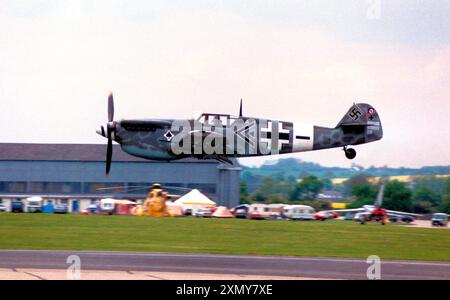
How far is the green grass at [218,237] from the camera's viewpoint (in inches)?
1110

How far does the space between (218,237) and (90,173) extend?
12.8 metres

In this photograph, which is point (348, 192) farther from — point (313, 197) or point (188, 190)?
point (188, 190)

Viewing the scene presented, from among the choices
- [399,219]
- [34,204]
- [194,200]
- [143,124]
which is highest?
[143,124]

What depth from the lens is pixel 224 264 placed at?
23.1m

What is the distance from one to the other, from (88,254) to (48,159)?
19.0 m

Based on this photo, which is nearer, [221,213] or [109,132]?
[109,132]

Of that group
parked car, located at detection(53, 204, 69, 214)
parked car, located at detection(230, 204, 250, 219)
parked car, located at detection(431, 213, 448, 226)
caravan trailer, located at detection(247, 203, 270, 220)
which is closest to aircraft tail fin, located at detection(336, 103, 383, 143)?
parked car, located at detection(230, 204, 250, 219)

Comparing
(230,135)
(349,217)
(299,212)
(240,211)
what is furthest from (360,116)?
(349,217)

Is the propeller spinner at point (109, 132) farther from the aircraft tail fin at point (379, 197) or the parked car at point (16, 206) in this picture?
the parked car at point (16, 206)

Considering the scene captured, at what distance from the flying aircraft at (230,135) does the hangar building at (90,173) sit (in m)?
11.6

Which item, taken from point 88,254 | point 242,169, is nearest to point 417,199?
point 242,169

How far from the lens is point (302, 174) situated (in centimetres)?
4591

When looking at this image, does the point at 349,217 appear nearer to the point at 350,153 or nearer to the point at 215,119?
the point at 350,153

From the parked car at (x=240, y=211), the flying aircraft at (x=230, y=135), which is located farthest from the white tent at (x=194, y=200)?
the flying aircraft at (x=230, y=135)
